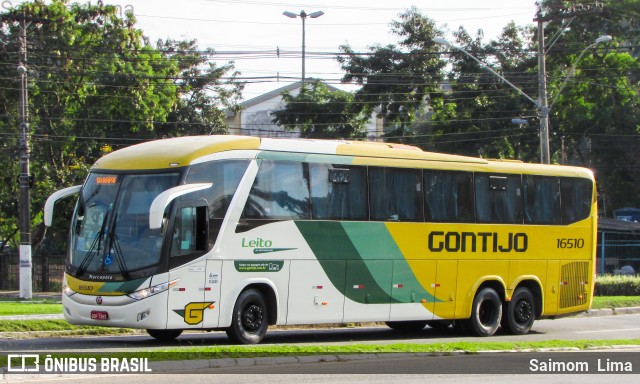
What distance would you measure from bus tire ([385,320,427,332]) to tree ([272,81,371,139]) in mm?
34062

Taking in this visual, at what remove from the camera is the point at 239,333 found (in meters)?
17.3

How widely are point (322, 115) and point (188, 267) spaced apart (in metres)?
40.5

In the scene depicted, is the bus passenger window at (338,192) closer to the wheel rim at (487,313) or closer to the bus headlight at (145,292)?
the bus headlight at (145,292)

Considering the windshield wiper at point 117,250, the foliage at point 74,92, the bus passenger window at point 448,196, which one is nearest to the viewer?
the windshield wiper at point 117,250

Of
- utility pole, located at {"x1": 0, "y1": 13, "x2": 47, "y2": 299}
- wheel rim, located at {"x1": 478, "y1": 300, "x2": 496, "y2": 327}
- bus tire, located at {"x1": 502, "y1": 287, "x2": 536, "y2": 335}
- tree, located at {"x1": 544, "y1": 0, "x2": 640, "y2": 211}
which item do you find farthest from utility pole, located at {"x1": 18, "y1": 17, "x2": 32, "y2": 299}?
tree, located at {"x1": 544, "y1": 0, "x2": 640, "y2": 211}

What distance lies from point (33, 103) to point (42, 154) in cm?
257

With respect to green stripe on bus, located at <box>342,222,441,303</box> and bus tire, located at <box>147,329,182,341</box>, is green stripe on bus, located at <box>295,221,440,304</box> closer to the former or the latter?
green stripe on bus, located at <box>342,222,441,303</box>

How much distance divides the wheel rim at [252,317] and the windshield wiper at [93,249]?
2.77 meters

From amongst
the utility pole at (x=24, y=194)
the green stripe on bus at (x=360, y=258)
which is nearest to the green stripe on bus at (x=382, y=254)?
the green stripe on bus at (x=360, y=258)

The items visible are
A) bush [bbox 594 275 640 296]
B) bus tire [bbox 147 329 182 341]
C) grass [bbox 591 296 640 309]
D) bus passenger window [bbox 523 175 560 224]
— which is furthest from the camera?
bush [bbox 594 275 640 296]

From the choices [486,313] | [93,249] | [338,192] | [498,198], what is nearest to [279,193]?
[338,192]

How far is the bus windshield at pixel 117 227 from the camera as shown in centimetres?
1636

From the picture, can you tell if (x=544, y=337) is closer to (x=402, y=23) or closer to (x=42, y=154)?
(x=42, y=154)

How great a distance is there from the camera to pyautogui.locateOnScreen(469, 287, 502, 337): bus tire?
2158 cm
